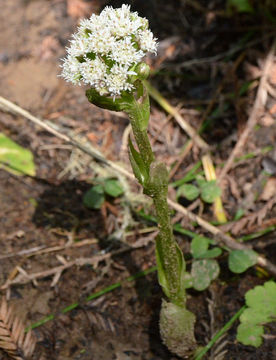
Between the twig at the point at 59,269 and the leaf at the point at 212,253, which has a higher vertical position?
the leaf at the point at 212,253

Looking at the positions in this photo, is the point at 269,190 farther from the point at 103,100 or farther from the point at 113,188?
the point at 103,100

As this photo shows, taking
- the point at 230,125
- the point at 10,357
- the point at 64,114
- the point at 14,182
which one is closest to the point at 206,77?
the point at 230,125

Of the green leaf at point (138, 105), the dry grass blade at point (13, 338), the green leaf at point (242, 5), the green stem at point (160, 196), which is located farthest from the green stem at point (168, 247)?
the green leaf at point (242, 5)

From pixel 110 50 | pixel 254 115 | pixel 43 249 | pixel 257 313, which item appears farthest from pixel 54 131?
pixel 257 313

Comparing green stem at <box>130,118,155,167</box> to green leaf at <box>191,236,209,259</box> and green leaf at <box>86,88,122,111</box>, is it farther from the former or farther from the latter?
green leaf at <box>191,236,209,259</box>

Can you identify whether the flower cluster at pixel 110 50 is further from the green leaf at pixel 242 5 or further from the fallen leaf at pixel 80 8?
the fallen leaf at pixel 80 8

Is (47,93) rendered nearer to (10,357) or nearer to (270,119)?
(270,119)

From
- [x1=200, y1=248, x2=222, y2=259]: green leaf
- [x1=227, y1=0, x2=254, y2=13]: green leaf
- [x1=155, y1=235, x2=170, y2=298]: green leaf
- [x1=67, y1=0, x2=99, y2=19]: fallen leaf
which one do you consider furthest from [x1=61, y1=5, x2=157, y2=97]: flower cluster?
[x1=67, y1=0, x2=99, y2=19]: fallen leaf
